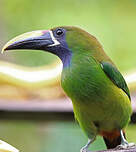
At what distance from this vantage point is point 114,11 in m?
6.32

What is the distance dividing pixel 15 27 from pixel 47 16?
1.28 feet

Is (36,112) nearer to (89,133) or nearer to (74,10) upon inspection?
(89,133)

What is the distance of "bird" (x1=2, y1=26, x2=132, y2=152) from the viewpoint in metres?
2.10

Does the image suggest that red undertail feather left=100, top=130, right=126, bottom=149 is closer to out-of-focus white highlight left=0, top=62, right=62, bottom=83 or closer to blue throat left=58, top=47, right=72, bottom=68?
blue throat left=58, top=47, right=72, bottom=68

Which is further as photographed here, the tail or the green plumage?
the tail

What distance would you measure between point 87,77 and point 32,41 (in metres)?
0.24

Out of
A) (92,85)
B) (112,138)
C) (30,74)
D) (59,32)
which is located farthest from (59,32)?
(30,74)

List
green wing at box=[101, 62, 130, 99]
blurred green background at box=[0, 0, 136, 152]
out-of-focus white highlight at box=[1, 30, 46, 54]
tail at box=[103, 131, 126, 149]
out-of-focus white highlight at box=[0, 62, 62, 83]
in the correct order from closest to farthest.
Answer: out-of-focus white highlight at box=[1, 30, 46, 54] → green wing at box=[101, 62, 130, 99] → tail at box=[103, 131, 126, 149] → out-of-focus white highlight at box=[0, 62, 62, 83] → blurred green background at box=[0, 0, 136, 152]

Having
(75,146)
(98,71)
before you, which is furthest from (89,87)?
(75,146)

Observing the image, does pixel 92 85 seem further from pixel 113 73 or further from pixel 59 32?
pixel 59 32

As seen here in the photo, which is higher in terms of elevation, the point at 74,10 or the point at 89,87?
the point at 89,87

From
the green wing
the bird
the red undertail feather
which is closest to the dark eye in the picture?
the bird

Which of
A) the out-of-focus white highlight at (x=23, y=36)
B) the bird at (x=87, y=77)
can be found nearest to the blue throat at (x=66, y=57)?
the bird at (x=87, y=77)

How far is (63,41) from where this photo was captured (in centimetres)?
216
